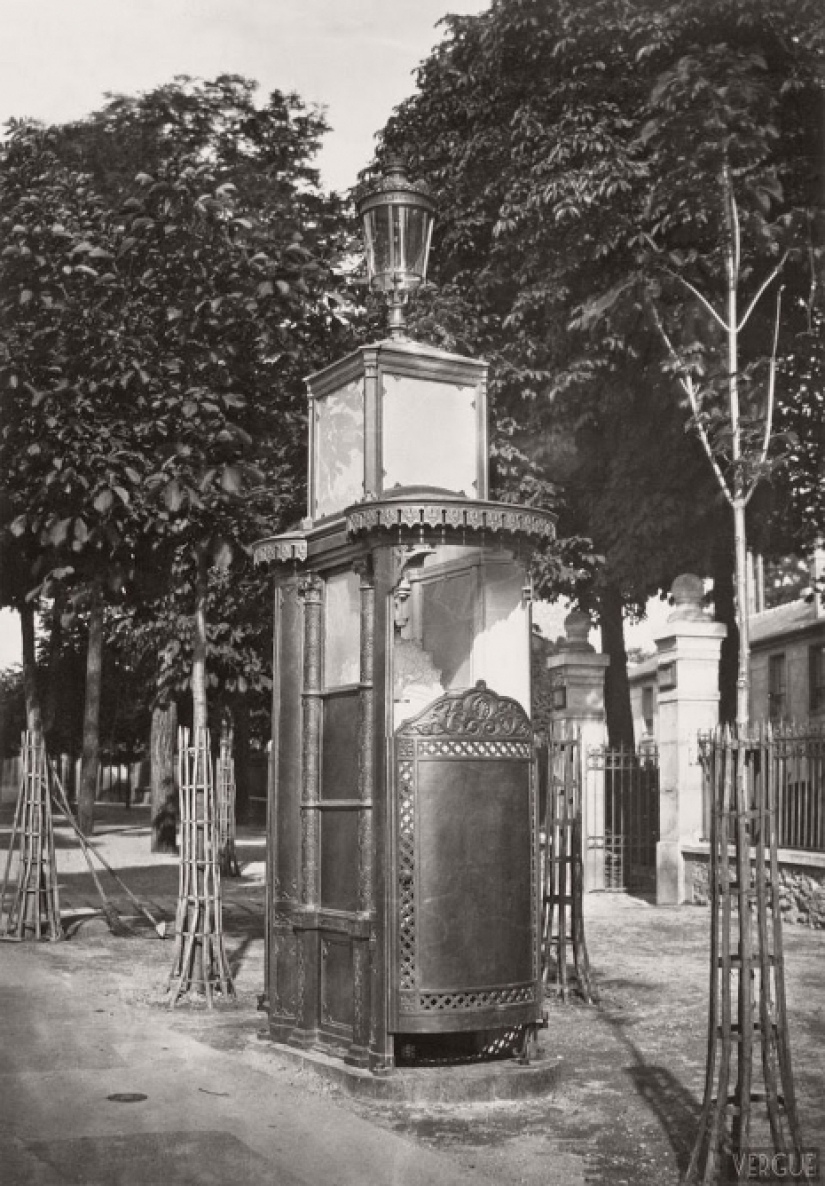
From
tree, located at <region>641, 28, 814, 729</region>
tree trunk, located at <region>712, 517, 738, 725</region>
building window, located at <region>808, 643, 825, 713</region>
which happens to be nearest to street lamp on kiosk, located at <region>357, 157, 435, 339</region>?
tree, located at <region>641, 28, 814, 729</region>

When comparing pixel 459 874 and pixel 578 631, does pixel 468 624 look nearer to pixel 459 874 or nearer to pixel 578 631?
pixel 459 874

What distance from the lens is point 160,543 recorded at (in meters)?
13.3

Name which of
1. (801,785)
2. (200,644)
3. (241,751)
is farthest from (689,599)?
(241,751)

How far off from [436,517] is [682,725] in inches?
516

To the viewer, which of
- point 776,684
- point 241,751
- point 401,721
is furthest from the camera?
point 776,684

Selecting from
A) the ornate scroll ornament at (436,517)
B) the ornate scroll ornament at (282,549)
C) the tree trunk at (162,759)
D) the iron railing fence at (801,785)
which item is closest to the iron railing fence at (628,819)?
the iron railing fence at (801,785)

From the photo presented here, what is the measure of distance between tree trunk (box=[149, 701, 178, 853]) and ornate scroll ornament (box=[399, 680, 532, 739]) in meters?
21.1

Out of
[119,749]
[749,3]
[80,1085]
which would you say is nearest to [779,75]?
[749,3]

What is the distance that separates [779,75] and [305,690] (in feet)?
54.4

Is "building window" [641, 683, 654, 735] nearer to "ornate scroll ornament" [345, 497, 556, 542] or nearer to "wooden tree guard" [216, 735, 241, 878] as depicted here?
"wooden tree guard" [216, 735, 241, 878]

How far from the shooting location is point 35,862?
49.2 feet

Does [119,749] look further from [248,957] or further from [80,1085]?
[80,1085]

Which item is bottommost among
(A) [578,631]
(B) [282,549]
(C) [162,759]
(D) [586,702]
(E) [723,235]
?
(C) [162,759]

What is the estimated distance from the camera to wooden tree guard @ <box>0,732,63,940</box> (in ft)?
49.3
